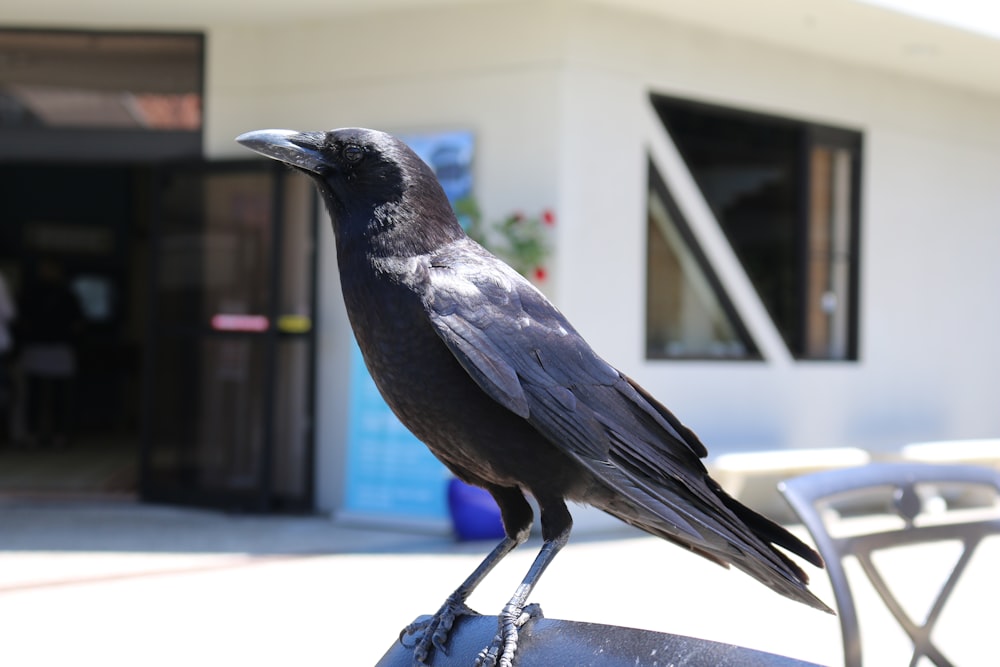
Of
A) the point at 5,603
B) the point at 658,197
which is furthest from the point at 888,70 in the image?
the point at 5,603

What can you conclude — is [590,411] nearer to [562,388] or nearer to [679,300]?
[562,388]

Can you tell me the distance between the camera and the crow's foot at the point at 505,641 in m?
1.59

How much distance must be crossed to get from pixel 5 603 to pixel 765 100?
19.3ft

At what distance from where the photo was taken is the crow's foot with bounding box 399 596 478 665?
1.71 meters

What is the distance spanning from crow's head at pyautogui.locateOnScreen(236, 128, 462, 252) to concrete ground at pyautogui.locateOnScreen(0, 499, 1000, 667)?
252cm

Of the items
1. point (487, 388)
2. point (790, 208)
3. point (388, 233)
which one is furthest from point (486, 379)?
point (790, 208)

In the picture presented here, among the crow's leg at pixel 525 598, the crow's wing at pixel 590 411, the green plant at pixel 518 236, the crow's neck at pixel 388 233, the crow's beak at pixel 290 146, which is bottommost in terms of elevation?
the crow's leg at pixel 525 598

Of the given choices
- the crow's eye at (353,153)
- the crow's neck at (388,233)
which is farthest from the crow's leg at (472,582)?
the crow's eye at (353,153)

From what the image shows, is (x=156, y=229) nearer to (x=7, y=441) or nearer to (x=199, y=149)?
(x=199, y=149)

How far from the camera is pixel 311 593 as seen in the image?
499 cm

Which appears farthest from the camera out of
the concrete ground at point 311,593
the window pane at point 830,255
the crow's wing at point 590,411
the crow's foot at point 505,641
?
the window pane at point 830,255

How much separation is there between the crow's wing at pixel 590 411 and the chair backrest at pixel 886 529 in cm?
57

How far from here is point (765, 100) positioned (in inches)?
297

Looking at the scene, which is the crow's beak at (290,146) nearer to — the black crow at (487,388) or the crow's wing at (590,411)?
the black crow at (487,388)
